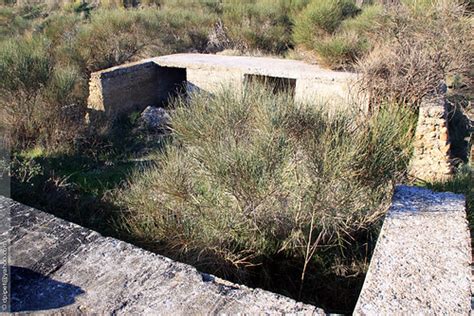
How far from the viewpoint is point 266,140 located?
339 cm

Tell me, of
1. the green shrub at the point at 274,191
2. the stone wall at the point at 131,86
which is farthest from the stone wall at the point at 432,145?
the stone wall at the point at 131,86

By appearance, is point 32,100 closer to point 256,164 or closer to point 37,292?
point 256,164

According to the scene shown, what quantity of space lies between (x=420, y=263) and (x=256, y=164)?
4.40 ft

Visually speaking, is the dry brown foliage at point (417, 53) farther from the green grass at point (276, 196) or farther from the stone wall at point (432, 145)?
the green grass at point (276, 196)

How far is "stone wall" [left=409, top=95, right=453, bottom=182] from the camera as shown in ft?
17.3

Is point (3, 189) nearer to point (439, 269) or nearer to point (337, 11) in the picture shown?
point (439, 269)

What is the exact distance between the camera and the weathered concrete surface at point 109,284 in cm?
188

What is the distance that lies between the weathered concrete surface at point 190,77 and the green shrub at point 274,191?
404 cm

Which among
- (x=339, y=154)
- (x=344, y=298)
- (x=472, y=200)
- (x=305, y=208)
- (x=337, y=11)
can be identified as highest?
(x=337, y=11)

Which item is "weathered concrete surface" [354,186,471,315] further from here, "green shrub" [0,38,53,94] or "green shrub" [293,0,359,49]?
"green shrub" [293,0,359,49]

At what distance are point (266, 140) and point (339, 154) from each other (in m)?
0.60

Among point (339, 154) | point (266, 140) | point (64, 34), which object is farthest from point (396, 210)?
point (64, 34)

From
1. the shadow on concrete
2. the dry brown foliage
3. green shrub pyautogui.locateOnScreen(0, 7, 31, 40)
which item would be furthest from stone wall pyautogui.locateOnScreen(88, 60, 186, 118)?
green shrub pyautogui.locateOnScreen(0, 7, 31, 40)

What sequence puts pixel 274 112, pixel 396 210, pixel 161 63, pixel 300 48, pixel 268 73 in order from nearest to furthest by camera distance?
pixel 396 210, pixel 274 112, pixel 268 73, pixel 161 63, pixel 300 48
